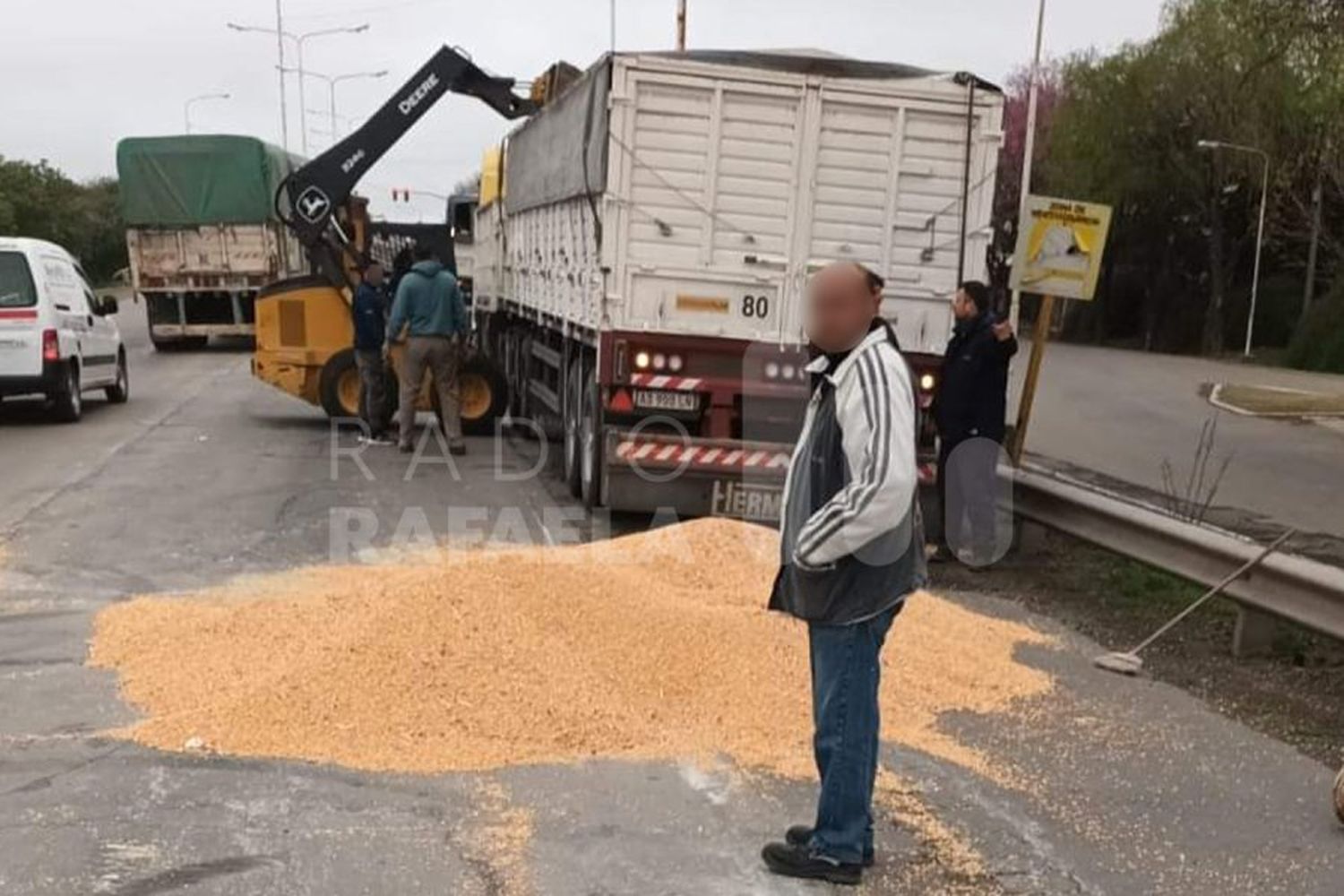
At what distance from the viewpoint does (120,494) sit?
1092 cm

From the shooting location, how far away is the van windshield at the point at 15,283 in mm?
14414

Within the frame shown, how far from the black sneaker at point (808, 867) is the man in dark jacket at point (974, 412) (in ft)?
17.3

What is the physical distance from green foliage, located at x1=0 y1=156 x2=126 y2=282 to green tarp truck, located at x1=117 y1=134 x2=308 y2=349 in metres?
31.0

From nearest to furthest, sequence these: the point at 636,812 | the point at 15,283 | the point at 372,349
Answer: the point at 636,812, the point at 372,349, the point at 15,283

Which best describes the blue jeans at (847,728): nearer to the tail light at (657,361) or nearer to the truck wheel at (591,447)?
the tail light at (657,361)

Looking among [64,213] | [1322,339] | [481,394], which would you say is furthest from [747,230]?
[64,213]

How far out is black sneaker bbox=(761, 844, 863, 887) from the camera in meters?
4.10

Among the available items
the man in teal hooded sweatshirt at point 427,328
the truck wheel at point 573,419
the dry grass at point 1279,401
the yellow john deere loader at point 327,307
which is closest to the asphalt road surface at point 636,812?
the truck wheel at point 573,419

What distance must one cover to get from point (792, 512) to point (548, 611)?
2.48 meters

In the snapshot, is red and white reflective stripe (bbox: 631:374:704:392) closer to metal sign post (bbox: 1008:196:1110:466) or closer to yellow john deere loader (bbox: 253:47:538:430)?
metal sign post (bbox: 1008:196:1110:466)

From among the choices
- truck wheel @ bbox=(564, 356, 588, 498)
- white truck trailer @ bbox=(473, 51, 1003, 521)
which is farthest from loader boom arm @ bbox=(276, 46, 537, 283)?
white truck trailer @ bbox=(473, 51, 1003, 521)

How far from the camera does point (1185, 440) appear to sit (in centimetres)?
1889

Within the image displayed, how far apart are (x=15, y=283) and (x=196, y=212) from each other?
1147 cm

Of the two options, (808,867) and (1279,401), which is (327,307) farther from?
(1279,401)
